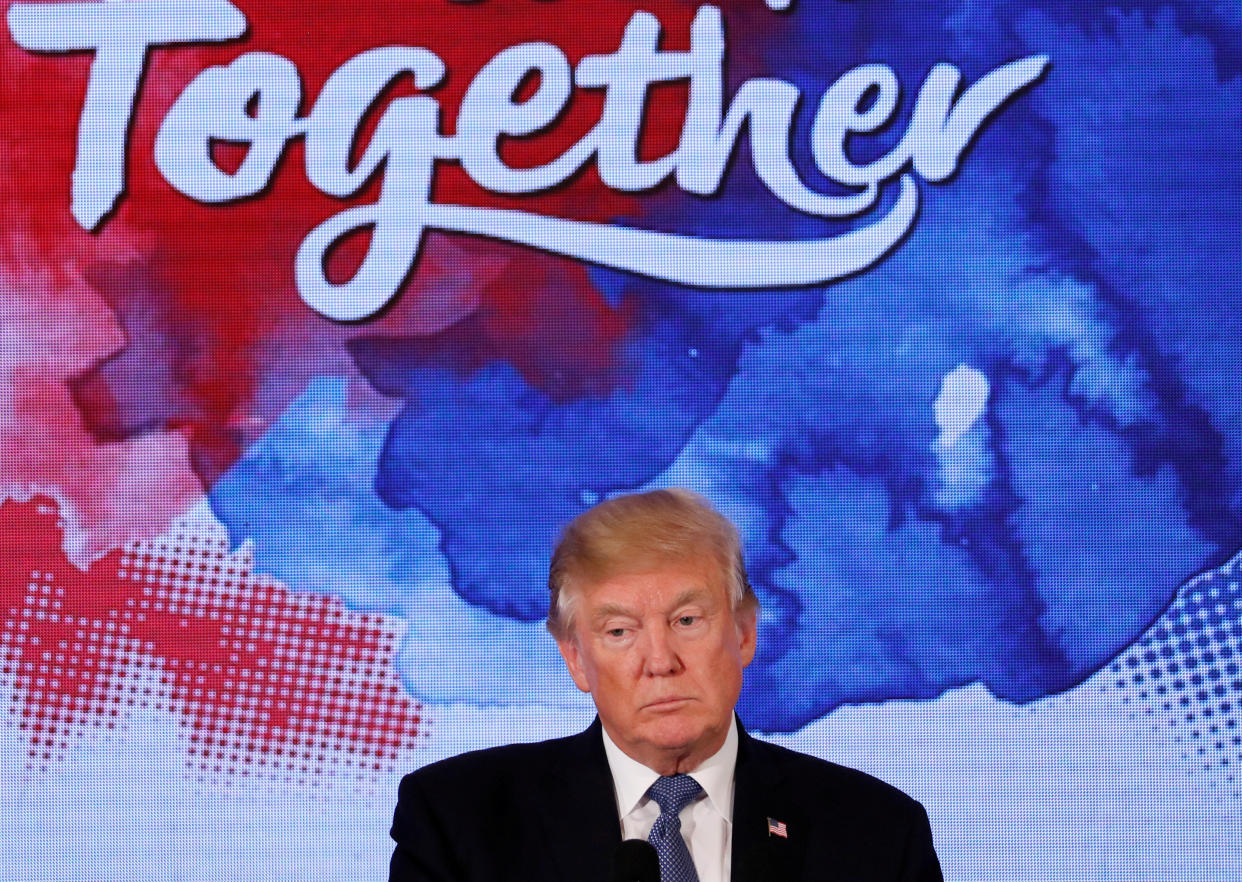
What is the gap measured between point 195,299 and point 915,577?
1807 millimetres

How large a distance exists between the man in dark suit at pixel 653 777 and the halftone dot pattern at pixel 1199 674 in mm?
1819

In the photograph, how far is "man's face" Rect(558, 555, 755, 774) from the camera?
193 centimetres

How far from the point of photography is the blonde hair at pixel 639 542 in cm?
197

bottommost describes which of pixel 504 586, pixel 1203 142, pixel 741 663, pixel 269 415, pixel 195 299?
pixel 741 663

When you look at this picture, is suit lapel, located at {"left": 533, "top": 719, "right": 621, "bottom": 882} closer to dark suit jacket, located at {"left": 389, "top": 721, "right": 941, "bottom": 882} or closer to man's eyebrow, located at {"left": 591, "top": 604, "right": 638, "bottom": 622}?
dark suit jacket, located at {"left": 389, "top": 721, "right": 941, "bottom": 882}

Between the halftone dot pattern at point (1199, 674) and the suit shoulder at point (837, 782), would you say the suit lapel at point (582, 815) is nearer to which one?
the suit shoulder at point (837, 782)

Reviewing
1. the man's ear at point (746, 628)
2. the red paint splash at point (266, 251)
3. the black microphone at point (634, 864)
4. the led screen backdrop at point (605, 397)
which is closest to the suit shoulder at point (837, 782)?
the man's ear at point (746, 628)

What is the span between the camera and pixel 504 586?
12.1 feet

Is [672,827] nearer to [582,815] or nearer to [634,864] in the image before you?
[582,815]

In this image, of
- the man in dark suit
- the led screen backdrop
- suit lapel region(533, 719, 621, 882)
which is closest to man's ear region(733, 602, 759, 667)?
the man in dark suit

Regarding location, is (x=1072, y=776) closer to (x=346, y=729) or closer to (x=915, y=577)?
(x=915, y=577)

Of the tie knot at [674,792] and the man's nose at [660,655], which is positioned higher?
the man's nose at [660,655]

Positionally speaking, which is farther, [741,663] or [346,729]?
[346,729]

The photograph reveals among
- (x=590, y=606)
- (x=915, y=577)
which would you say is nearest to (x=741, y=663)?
(x=590, y=606)
